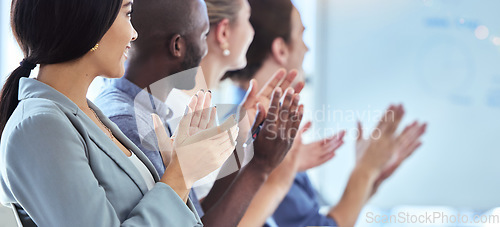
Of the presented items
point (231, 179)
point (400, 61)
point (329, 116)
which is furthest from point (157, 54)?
point (400, 61)

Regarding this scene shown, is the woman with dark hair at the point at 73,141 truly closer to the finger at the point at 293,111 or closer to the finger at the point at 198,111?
the finger at the point at 198,111

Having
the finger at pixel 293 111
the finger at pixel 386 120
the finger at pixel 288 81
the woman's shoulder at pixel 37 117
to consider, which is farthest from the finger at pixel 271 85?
the woman's shoulder at pixel 37 117

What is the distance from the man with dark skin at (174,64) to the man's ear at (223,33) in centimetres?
24

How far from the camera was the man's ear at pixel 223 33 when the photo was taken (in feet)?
4.53

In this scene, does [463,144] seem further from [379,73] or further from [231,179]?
[231,179]

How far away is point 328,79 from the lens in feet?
5.87

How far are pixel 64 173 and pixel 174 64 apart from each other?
0.50 m

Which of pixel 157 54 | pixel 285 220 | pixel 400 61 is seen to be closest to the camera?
pixel 157 54

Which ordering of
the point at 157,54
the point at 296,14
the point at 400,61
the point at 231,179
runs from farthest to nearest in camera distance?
the point at 400,61
the point at 296,14
the point at 231,179
the point at 157,54

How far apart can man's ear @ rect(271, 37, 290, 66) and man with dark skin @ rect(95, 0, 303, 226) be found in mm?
526

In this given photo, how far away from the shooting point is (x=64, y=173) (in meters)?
0.60

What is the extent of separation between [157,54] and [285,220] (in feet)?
2.31

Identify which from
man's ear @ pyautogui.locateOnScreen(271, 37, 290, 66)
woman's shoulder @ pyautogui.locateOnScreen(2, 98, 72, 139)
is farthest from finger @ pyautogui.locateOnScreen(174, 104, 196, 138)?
man's ear @ pyautogui.locateOnScreen(271, 37, 290, 66)

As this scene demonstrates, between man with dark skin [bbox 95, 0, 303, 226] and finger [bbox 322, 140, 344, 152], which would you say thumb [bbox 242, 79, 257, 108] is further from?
finger [bbox 322, 140, 344, 152]
